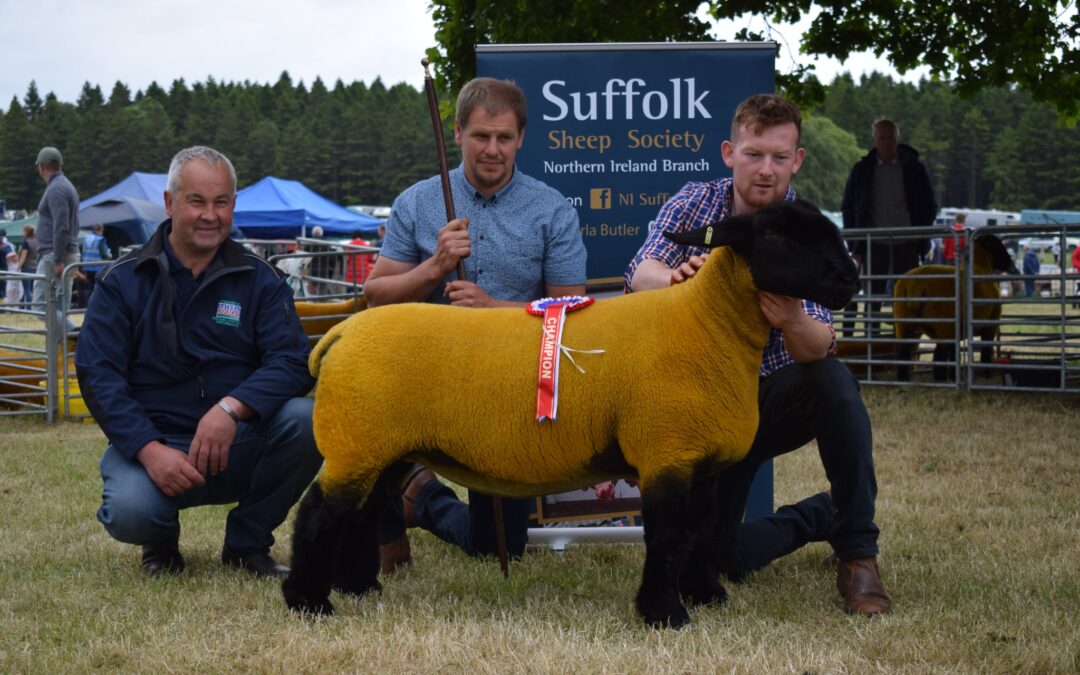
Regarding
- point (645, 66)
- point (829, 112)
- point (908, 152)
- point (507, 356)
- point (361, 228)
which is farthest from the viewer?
point (829, 112)

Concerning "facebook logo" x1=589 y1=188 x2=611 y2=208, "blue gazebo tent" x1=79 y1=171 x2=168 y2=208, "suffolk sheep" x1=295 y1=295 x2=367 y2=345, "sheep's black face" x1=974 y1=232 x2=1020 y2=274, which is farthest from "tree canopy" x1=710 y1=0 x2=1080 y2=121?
"blue gazebo tent" x1=79 y1=171 x2=168 y2=208

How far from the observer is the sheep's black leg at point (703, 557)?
155 inches

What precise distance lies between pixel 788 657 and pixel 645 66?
3149 mm

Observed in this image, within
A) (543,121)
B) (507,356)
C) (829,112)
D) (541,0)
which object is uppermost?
(829,112)

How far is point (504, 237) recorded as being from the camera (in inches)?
183

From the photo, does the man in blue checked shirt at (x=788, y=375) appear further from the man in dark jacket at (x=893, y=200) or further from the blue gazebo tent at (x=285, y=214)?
the blue gazebo tent at (x=285, y=214)

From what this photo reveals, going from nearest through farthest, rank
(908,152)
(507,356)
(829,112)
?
(507,356) < (908,152) < (829,112)

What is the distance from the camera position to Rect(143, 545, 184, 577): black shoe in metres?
4.67

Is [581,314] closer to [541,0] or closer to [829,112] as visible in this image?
[541,0]

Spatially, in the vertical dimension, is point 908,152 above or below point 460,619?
above

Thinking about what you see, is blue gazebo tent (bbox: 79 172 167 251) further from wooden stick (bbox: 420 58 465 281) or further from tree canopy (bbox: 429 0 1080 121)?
wooden stick (bbox: 420 58 465 281)

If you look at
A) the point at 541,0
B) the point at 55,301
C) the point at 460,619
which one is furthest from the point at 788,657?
the point at 541,0

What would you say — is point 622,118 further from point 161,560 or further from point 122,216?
point 122,216

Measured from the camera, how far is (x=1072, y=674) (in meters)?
3.32
